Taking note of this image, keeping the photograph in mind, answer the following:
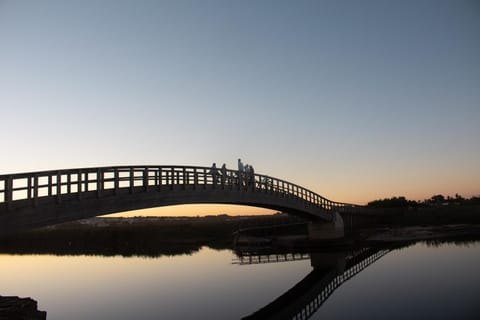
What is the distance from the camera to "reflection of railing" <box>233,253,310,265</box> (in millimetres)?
35188

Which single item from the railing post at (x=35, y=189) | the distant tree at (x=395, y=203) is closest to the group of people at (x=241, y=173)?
the railing post at (x=35, y=189)

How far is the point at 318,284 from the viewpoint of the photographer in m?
24.8

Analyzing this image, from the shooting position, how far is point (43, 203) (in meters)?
16.0

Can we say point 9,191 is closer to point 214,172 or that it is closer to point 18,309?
point 18,309

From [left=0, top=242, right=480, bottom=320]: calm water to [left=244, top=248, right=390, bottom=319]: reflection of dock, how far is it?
115 mm

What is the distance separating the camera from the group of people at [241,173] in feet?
91.3

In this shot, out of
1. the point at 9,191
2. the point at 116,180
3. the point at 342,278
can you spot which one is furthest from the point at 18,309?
the point at 342,278

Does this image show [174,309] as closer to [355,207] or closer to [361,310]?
[361,310]

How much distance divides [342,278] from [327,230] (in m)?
18.4

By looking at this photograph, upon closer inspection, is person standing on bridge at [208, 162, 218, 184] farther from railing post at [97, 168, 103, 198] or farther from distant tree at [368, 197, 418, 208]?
distant tree at [368, 197, 418, 208]

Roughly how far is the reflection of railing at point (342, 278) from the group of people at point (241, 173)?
8.75 meters

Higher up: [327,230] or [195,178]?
[195,178]

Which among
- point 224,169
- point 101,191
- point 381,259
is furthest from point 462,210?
point 101,191

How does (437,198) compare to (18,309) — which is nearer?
(18,309)
